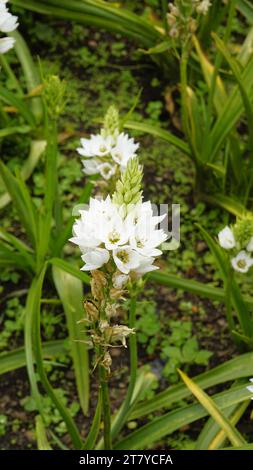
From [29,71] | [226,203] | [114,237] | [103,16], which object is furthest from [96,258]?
[103,16]

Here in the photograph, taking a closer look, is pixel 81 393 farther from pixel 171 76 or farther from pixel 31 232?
pixel 171 76

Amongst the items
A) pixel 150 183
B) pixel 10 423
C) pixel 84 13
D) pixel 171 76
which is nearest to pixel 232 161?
pixel 150 183

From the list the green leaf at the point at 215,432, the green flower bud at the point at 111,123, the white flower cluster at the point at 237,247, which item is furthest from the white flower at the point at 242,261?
the green flower bud at the point at 111,123

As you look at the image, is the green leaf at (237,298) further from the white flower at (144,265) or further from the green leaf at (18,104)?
the green leaf at (18,104)

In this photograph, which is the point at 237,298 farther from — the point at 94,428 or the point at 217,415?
the point at 94,428

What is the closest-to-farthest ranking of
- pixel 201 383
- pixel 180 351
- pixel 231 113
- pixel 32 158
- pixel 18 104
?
pixel 201 383 < pixel 180 351 < pixel 231 113 < pixel 18 104 < pixel 32 158
